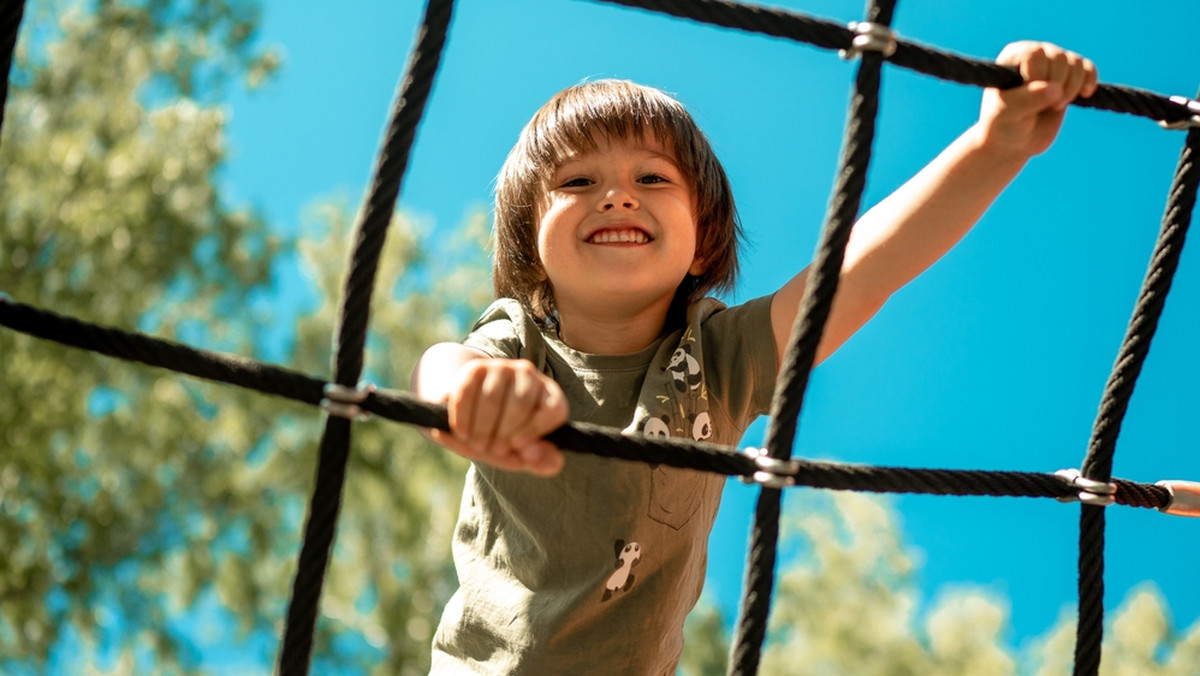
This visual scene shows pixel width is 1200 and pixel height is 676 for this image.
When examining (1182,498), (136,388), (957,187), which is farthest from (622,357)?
(136,388)

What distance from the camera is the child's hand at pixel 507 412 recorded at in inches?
25.3

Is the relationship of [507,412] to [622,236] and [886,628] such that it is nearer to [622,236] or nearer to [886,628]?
[622,236]

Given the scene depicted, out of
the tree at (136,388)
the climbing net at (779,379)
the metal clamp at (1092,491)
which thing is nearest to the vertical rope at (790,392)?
the climbing net at (779,379)

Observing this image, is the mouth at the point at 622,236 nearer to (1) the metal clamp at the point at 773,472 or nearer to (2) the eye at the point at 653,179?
(2) the eye at the point at 653,179

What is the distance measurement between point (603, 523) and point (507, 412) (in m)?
0.38

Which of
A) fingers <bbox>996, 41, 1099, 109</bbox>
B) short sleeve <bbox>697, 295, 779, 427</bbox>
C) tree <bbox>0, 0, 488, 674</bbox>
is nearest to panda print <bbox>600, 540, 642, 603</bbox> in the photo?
short sleeve <bbox>697, 295, 779, 427</bbox>

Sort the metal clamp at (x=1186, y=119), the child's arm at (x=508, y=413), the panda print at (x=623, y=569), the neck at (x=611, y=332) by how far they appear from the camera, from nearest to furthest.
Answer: the child's arm at (x=508, y=413), the metal clamp at (x=1186, y=119), the panda print at (x=623, y=569), the neck at (x=611, y=332)

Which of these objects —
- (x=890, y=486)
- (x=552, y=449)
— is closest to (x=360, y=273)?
(x=552, y=449)

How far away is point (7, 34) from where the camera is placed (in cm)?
71

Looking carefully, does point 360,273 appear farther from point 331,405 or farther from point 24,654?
point 24,654

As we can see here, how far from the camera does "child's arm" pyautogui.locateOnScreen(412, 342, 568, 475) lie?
64 centimetres

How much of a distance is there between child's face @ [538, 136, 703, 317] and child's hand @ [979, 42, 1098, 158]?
13.0 inches

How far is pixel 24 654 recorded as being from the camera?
5.01m

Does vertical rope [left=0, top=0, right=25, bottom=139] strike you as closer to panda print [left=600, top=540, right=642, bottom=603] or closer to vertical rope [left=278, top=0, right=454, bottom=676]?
vertical rope [left=278, top=0, right=454, bottom=676]
